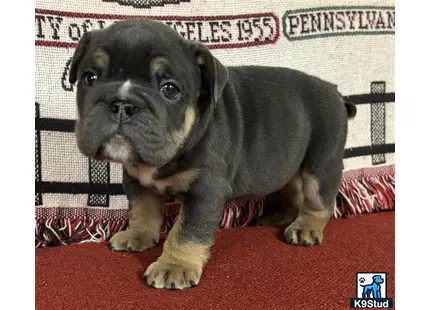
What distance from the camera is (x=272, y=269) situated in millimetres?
2289

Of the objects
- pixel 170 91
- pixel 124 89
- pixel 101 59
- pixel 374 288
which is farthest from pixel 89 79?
pixel 374 288

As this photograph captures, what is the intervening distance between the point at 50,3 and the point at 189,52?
1001 millimetres

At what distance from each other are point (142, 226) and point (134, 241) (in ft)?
0.33

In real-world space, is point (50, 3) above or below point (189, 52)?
above

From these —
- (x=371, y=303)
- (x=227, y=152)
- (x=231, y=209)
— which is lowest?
(x=371, y=303)

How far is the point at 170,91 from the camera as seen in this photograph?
204cm

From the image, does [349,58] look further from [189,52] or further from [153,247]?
[153,247]

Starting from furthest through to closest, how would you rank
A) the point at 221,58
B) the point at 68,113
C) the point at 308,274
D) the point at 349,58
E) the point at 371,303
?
the point at 349,58 → the point at 221,58 → the point at 68,113 → the point at 308,274 → the point at 371,303

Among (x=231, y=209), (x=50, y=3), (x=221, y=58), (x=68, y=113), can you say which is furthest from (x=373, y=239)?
(x=50, y=3)

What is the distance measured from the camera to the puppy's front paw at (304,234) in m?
2.63

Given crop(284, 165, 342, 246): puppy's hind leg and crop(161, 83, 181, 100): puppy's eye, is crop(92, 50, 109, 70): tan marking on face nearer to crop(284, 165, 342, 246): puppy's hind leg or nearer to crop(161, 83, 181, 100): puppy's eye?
crop(161, 83, 181, 100): puppy's eye

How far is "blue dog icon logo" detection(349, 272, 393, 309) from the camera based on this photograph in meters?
2.02

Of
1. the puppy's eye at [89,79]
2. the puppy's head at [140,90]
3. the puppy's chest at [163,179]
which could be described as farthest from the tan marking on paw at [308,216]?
the puppy's eye at [89,79]

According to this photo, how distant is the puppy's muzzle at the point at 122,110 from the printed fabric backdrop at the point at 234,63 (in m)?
0.90
